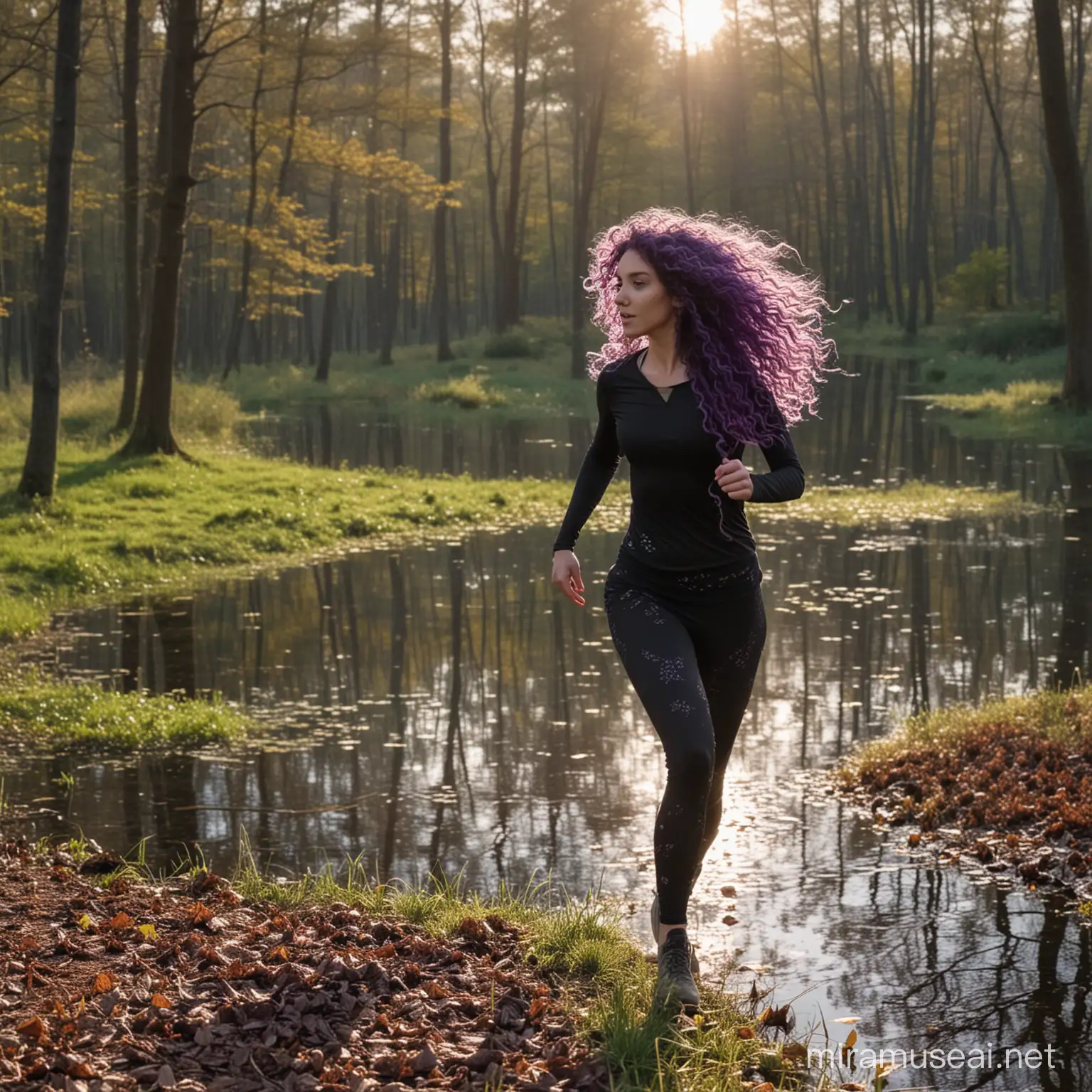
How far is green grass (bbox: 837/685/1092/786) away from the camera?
25.3ft

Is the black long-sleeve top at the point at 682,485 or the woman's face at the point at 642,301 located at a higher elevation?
the woman's face at the point at 642,301

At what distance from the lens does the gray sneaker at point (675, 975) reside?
445cm

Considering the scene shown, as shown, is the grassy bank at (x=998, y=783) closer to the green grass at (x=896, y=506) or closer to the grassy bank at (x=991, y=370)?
the green grass at (x=896, y=506)

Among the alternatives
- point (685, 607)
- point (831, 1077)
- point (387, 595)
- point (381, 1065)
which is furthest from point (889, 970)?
point (387, 595)

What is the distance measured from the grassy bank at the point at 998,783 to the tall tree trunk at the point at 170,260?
14.9m

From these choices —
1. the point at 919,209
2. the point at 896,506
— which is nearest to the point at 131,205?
the point at 896,506

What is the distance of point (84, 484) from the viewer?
59.0ft

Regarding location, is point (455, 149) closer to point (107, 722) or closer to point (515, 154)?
point (515, 154)

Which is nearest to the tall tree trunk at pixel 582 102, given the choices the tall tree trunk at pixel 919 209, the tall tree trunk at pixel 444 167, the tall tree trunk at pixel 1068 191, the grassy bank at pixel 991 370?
the tall tree trunk at pixel 444 167

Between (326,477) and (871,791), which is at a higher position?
(326,477)

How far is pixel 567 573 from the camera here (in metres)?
5.06

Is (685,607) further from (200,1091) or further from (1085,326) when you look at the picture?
(1085,326)

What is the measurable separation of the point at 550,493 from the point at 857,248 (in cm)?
4876

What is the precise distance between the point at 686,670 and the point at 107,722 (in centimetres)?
530
